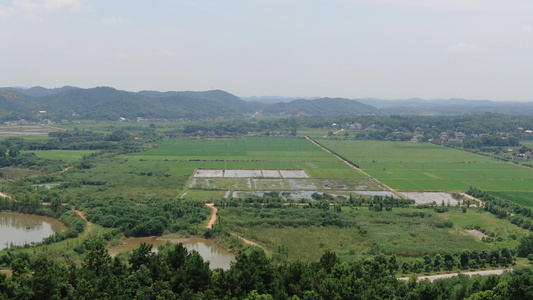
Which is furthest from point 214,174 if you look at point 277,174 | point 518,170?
point 518,170

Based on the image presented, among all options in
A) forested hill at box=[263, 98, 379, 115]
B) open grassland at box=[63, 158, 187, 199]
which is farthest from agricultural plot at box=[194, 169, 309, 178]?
forested hill at box=[263, 98, 379, 115]

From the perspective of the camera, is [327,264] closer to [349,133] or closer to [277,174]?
[277,174]

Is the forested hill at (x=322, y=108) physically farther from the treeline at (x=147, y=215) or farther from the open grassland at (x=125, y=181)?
the treeline at (x=147, y=215)

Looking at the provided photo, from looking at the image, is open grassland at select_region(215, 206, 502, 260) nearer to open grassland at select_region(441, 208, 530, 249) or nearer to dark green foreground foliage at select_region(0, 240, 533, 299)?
open grassland at select_region(441, 208, 530, 249)

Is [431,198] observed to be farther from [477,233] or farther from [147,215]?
[147,215]

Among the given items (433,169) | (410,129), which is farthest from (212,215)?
(410,129)
